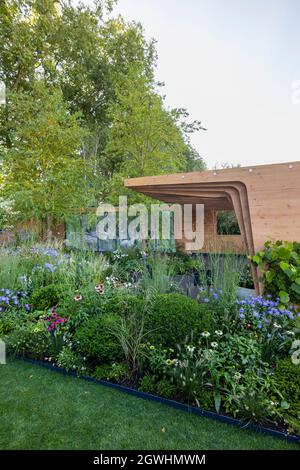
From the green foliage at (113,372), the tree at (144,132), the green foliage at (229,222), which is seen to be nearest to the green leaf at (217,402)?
the green foliage at (113,372)

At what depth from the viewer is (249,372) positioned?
2.24 m

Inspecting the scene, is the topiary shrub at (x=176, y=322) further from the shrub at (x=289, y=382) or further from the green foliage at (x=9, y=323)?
the green foliage at (x=9, y=323)

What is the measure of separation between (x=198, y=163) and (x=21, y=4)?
11.8 meters

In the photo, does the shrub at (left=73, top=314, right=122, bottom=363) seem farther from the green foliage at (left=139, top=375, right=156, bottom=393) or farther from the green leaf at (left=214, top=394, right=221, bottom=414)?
the green leaf at (left=214, top=394, right=221, bottom=414)

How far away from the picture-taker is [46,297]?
374 cm

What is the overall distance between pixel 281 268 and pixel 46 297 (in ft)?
11.1

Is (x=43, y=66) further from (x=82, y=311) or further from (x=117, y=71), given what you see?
(x=82, y=311)

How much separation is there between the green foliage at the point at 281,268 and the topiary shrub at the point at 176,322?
1447 mm

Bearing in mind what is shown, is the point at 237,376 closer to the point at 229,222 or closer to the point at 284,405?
the point at 284,405

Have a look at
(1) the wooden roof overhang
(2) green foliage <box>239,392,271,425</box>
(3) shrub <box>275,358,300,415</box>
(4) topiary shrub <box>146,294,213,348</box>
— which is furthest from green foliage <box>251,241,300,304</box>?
(2) green foliage <box>239,392,271,425</box>

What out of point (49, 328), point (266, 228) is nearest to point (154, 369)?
point (49, 328)

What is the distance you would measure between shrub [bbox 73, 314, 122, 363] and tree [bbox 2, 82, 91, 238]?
6.46 metres

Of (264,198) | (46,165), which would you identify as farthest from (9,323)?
(46,165)

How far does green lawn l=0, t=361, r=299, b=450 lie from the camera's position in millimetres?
1846
